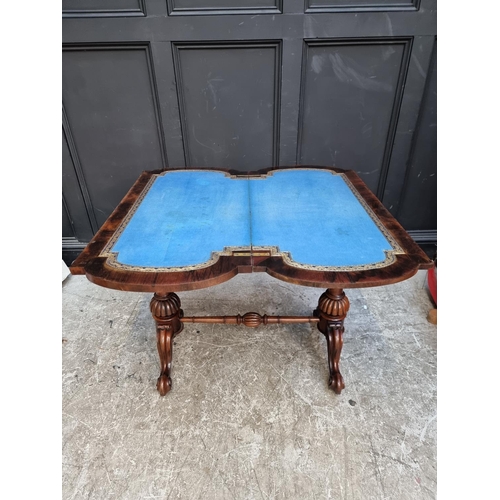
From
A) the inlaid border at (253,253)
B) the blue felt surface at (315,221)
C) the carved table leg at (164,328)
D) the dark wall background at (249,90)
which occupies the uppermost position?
the dark wall background at (249,90)

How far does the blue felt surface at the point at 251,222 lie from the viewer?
1.20 meters

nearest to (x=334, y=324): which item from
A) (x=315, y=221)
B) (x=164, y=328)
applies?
(x=315, y=221)

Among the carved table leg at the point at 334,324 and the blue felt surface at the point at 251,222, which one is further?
the carved table leg at the point at 334,324

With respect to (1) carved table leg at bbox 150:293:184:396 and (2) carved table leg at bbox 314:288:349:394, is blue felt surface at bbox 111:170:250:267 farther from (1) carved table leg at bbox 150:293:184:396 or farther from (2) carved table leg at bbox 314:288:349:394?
(2) carved table leg at bbox 314:288:349:394

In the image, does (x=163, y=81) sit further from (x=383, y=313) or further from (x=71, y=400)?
(x=383, y=313)

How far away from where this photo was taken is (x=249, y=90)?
81.1 inches

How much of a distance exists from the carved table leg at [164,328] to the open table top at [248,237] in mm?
389

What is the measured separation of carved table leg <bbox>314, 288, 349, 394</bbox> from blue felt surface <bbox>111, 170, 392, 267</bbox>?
1.18 feet

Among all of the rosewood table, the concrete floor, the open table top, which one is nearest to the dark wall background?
the rosewood table

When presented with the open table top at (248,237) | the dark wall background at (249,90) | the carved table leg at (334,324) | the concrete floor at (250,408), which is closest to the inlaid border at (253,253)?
the open table top at (248,237)

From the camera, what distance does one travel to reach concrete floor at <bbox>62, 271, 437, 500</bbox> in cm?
126

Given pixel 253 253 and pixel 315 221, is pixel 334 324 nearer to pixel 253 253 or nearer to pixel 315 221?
pixel 315 221

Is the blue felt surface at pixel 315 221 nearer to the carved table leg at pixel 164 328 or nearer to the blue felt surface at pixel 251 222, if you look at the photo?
the blue felt surface at pixel 251 222

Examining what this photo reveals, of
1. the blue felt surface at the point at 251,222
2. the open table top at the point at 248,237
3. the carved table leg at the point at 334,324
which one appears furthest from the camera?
the carved table leg at the point at 334,324
